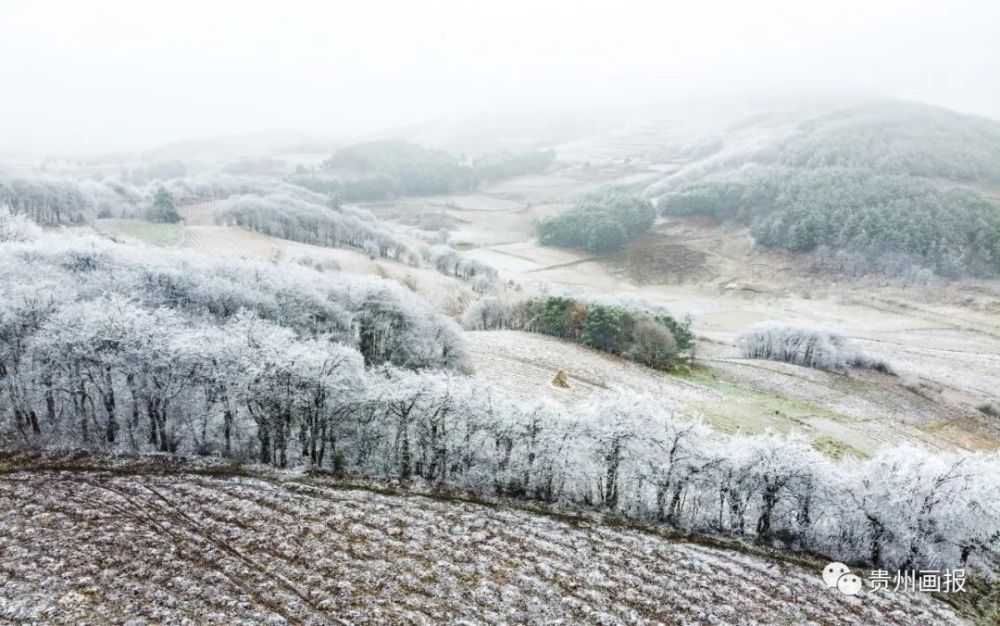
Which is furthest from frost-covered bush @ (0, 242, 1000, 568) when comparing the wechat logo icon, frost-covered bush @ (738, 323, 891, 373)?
frost-covered bush @ (738, 323, 891, 373)

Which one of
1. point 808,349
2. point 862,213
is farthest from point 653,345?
point 862,213

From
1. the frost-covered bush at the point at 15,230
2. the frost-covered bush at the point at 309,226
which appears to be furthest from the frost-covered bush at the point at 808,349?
the frost-covered bush at the point at 15,230

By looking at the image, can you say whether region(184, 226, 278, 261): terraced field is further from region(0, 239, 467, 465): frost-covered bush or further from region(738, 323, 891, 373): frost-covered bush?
region(738, 323, 891, 373): frost-covered bush

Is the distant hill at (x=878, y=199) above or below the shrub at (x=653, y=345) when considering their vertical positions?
above

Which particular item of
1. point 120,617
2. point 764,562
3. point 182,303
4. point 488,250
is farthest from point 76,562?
point 488,250

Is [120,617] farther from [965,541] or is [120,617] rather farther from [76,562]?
[965,541]

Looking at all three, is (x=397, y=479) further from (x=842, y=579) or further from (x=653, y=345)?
(x=653, y=345)

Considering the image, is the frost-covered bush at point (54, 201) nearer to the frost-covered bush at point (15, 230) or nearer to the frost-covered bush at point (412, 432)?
the frost-covered bush at point (15, 230)
